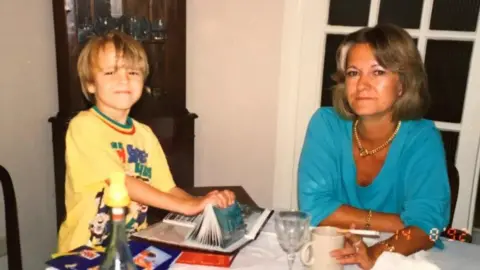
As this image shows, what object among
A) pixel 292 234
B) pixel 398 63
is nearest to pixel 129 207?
pixel 292 234

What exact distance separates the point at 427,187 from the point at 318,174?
34 cm

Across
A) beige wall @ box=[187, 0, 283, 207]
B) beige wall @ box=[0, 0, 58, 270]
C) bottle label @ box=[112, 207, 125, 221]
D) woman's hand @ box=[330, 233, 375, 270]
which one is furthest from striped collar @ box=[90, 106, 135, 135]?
beige wall @ box=[187, 0, 283, 207]

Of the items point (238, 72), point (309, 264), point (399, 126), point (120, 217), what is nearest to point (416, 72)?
point (399, 126)

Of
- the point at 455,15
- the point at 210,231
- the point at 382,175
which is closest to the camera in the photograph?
the point at 210,231

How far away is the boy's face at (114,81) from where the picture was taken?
51.9 inches

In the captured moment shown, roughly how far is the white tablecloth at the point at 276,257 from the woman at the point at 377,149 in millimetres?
105

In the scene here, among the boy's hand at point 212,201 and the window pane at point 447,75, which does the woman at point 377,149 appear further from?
the window pane at point 447,75

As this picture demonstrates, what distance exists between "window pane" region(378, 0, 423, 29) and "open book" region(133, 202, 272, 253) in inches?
67.9

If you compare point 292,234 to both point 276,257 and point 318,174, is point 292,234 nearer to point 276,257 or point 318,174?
point 276,257

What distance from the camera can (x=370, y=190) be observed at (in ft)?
5.43

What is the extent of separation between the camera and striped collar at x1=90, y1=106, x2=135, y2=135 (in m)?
1.36

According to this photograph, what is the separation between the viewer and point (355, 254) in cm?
121

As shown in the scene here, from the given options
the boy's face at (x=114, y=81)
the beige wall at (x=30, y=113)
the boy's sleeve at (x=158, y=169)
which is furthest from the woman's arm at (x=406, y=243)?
the beige wall at (x=30, y=113)

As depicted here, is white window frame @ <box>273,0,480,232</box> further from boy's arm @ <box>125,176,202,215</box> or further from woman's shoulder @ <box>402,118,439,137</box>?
boy's arm @ <box>125,176,202,215</box>
